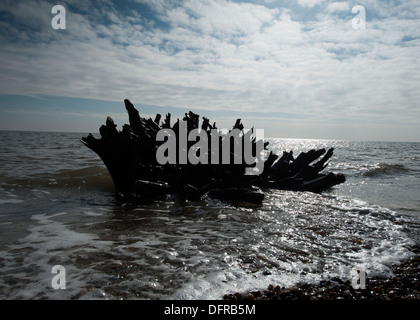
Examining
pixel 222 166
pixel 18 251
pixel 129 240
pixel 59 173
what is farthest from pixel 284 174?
pixel 59 173

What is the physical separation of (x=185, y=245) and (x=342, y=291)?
7.86ft

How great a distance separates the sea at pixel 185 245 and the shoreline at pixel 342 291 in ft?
0.46

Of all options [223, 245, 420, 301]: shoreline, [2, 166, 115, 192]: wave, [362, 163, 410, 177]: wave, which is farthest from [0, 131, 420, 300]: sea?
[362, 163, 410, 177]: wave

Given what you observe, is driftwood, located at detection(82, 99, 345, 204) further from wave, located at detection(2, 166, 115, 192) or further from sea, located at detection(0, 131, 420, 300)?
wave, located at detection(2, 166, 115, 192)

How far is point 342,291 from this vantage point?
3.10 m

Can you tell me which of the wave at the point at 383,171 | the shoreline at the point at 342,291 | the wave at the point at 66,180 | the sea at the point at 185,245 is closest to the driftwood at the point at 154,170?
the sea at the point at 185,245

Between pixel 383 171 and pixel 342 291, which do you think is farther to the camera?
pixel 383 171

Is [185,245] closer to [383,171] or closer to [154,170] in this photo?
[154,170]

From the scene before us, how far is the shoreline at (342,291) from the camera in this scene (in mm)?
2992

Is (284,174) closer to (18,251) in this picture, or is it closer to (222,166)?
(222,166)

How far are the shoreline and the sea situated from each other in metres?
0.14

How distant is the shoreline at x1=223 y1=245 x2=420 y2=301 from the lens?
2.99 metres

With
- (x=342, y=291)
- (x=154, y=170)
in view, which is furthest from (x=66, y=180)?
(x=342, y=291)

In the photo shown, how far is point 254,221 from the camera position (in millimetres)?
5945
